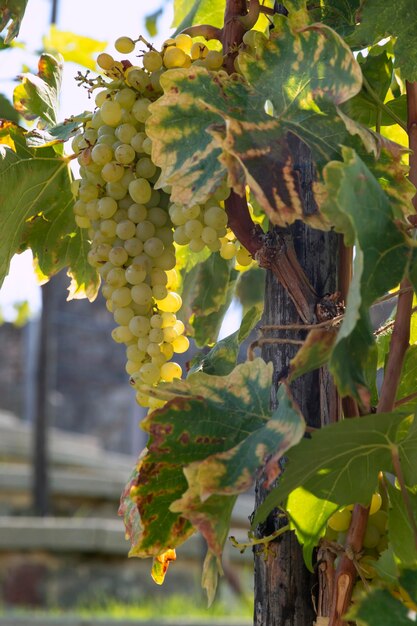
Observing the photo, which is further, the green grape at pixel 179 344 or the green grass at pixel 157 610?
the green grass at pixel 157 610

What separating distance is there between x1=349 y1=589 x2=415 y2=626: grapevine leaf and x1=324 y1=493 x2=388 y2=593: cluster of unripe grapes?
0.14m

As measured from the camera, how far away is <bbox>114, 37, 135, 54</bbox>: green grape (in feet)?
2.51

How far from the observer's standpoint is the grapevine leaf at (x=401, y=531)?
67 cm

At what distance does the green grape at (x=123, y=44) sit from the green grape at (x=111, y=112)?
6cm

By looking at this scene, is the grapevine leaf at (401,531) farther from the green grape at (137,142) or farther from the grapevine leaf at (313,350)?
the green grape at (137,142)

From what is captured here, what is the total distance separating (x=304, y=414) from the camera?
73 centimetres

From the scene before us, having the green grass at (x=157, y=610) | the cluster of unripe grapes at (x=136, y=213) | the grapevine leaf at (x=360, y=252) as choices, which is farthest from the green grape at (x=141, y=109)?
the green grass at (x=157, y=610)

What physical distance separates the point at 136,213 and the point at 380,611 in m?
0.37

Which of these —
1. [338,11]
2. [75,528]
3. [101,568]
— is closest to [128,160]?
[338,11]

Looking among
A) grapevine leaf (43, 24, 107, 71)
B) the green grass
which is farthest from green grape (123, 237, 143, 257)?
the green grass

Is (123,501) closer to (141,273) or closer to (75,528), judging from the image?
(141,273)

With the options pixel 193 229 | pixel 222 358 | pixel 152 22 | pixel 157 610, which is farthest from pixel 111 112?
pixel 157 610

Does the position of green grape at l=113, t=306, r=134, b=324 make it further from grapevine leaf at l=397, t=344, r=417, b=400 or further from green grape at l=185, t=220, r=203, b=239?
grapevine leaf at l=397, t=344, r=417, b=400

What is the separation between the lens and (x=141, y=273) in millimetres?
746
